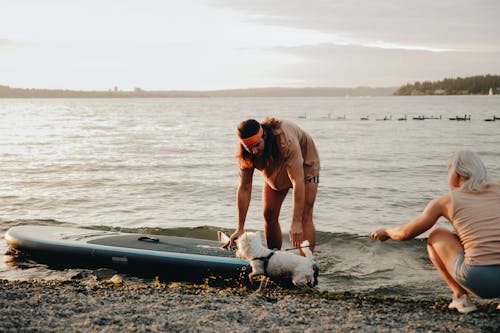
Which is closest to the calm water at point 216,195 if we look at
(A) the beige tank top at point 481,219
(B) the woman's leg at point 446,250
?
(B) the woman's leg at point 446,250

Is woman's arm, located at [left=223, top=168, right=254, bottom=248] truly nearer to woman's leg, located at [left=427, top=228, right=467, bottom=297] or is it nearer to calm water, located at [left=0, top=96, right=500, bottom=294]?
calm water, located at [left=0, top=96, right=500, bottom=294]

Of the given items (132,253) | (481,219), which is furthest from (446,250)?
(132,253)

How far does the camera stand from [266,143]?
5.53 meters

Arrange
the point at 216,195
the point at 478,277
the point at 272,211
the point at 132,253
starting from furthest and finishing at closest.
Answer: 1. the point at 216,195
2. the point at 132,253
3. the point at 272,211
4. the point at 478,277

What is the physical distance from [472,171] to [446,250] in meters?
0.78

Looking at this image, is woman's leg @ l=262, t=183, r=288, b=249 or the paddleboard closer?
woman's leg @ l=262, t=183, r=288, b=249

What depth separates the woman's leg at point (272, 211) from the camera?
21.1ft

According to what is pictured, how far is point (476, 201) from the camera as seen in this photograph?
13.3ft

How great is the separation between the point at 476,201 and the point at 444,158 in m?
19.6

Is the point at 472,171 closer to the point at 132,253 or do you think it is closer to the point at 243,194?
the point at 243,194

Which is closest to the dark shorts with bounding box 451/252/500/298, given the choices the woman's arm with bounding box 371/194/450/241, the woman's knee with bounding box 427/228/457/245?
the woman's knee with bounding box 427/228/457/245

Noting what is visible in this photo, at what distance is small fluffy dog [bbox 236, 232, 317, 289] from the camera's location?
5406 millimetres

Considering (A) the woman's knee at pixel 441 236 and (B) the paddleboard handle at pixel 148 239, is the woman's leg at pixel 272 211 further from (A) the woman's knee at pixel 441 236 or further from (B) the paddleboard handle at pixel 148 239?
(A) the woman's knee at pixel 441 236

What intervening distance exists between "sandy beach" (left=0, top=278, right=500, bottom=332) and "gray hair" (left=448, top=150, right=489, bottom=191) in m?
1.20
